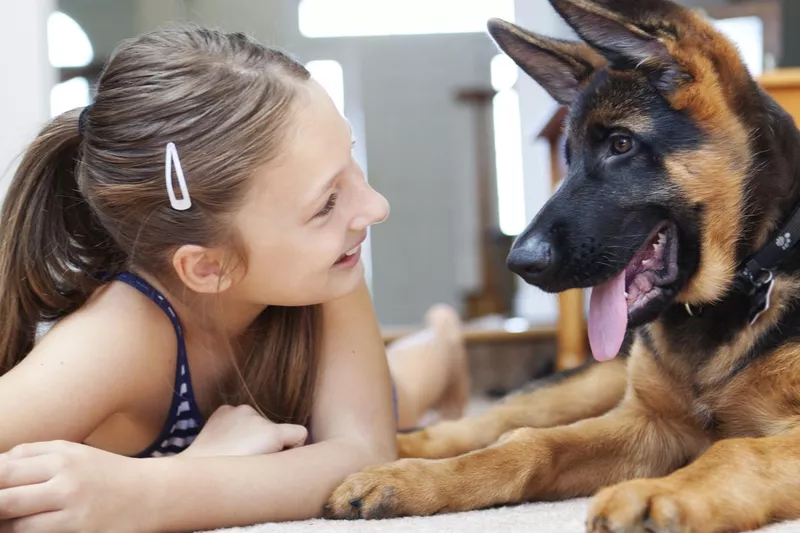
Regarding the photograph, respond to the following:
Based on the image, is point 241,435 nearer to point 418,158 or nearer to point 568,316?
point 568,316

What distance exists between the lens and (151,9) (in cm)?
543

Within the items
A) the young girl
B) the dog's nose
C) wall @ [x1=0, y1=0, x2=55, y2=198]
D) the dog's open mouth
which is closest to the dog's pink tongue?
the dog's open mouth

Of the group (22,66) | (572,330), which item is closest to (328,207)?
(572,330)

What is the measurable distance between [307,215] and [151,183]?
0.83ft

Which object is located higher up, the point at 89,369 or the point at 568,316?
the point at 89,369

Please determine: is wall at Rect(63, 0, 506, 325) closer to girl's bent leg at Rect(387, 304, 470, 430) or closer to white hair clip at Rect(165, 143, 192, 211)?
girl's bent leg at Rect(387, 304, 470, 430)

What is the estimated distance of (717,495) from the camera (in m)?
1.10

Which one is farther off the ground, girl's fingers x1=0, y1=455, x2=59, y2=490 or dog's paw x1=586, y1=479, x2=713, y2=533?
girl's fingers x1=0, y1=455, x2=59, y2=490

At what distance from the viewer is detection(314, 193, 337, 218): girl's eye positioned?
4.69 ft

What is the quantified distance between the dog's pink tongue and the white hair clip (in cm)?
70

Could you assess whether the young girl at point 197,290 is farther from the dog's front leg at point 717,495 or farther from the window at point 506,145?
the window at point 506,145

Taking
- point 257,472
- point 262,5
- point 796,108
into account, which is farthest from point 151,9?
point 257,472

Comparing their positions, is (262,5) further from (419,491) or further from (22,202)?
(419,491)

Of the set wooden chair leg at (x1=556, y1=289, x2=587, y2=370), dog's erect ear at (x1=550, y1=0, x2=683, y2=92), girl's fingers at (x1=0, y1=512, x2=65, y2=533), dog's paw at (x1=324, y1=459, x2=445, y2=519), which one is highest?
dog's erect ear at (x1=550, y1=0, x2=683, y2=92)
